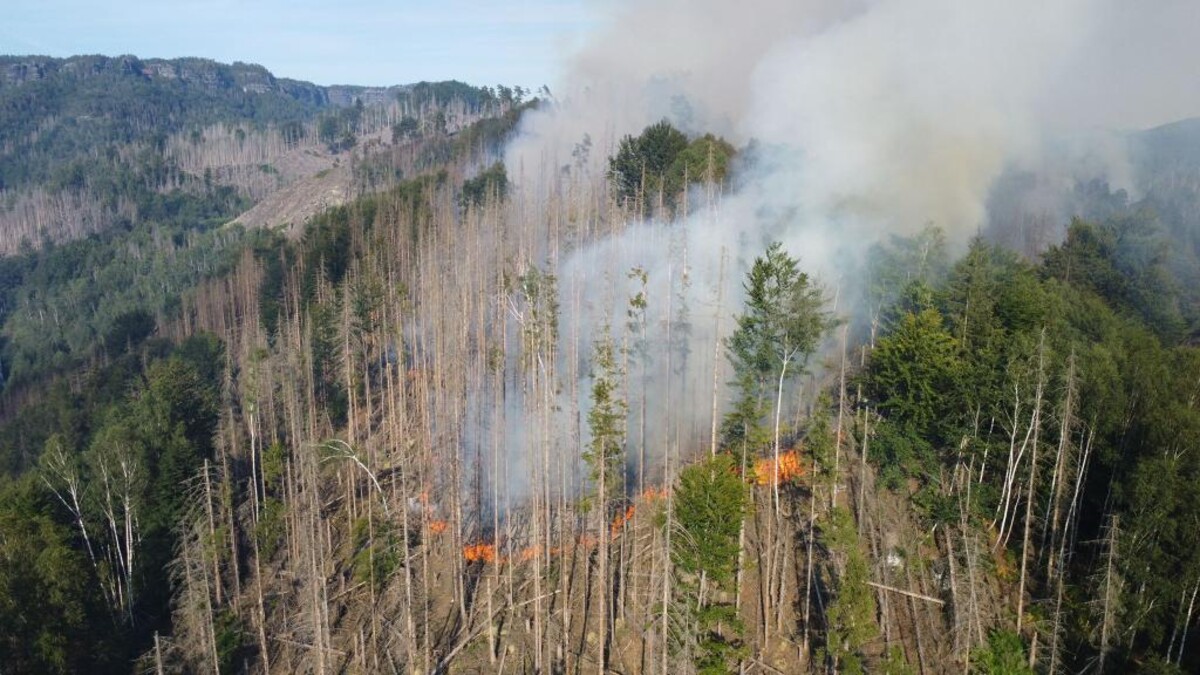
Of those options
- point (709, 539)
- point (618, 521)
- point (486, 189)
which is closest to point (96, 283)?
point (486, 189)

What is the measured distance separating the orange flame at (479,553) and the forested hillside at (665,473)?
16cm

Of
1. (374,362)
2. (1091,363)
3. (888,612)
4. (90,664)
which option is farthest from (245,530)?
(1091,363)

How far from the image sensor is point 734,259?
167 ft

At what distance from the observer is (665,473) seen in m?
34.0

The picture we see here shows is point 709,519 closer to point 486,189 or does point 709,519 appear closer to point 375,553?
point 375,553

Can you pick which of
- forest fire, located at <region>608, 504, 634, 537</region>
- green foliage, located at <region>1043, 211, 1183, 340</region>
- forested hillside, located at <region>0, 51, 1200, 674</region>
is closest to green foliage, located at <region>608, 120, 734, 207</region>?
forested hillside, located at <region>0, 51, 1200, 674</region>

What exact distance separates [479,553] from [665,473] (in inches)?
400

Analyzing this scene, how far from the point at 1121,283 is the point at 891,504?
81.8 ft

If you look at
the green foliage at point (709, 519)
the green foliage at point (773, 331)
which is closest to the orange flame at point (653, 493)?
the green foliage at point (773, 331)

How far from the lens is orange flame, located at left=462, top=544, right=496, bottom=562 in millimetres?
37969

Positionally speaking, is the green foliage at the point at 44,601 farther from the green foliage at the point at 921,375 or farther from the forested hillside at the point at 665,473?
the green foliage at the point at 921,375

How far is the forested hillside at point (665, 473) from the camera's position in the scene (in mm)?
26266

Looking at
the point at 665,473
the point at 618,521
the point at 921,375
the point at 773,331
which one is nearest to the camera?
the point at 773,331

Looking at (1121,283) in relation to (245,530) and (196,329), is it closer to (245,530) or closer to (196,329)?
(245,530)
